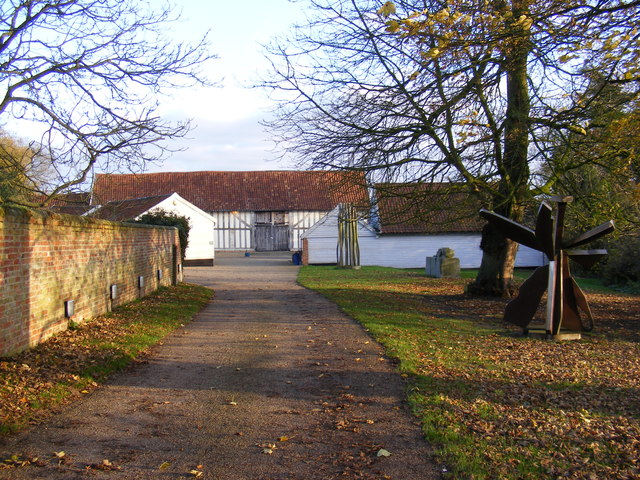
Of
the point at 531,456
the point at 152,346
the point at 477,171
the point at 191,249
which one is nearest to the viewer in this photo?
the point at 531,456

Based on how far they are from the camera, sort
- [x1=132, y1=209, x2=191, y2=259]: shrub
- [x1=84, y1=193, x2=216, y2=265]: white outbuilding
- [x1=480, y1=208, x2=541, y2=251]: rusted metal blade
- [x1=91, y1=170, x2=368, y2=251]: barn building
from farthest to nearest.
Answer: [x1=91, y1=170, x2=368, y2=251]: barn building, [x1=84, y1=193, x2=216, y2=265]: white outbuilding, [x1=132, y1=209, x2=191, y2=259]: shrub, [x1=480, y1=208, x2=541, y2=251]: rusted metal blade

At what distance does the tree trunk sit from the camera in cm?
1136

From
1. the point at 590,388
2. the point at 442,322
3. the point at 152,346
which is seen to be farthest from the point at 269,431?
the point at 442,322

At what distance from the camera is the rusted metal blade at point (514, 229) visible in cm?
1134

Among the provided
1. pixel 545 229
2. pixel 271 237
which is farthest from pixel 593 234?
pixel 271 237

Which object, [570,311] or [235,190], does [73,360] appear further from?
[235,190]

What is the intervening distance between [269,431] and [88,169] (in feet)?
20.5

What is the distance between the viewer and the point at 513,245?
1756 centimetres

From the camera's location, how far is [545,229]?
1067 centimetres

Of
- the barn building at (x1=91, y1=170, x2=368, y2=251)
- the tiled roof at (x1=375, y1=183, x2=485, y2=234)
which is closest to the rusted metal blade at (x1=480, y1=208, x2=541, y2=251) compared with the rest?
the tiled roof at (x1=375, y1=183, x2=485, y2=234)

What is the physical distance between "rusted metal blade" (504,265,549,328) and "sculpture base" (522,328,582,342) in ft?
0.48

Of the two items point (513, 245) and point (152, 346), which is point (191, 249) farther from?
point (152, 346)

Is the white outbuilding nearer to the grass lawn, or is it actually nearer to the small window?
the small window

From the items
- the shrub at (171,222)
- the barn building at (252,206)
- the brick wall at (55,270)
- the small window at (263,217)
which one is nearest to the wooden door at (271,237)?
the barn building at (252,206)
